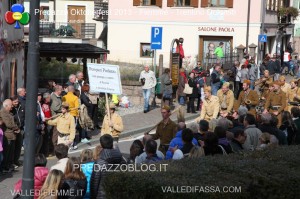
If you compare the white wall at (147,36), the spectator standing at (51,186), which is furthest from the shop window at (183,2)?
the spectator standing at (51,186)

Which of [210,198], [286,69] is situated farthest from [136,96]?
[210,198]

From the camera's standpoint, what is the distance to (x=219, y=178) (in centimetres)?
909

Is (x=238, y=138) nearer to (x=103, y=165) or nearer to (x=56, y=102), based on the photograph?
(x=103, y=165)

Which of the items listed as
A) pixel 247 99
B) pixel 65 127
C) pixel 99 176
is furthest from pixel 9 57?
pixel 99 176

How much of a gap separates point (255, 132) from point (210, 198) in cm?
575

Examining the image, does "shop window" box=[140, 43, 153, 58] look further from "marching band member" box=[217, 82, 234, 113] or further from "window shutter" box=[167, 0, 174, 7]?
"marching band member" box=[217, 82, 234, 113]

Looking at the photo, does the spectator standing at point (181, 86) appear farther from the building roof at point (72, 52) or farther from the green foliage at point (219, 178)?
the green foliage at point (219, 178)

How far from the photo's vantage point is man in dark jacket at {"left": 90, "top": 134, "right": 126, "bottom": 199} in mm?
10070

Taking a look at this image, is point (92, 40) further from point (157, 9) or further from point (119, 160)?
point (119, 160)

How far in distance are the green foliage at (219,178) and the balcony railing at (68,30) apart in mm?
36165

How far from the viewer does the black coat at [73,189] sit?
941cm

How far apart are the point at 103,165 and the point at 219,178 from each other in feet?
6.44

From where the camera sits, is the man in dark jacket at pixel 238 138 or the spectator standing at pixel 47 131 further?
the spectator standing at pixel 47 131

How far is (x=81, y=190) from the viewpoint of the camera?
386 inches
